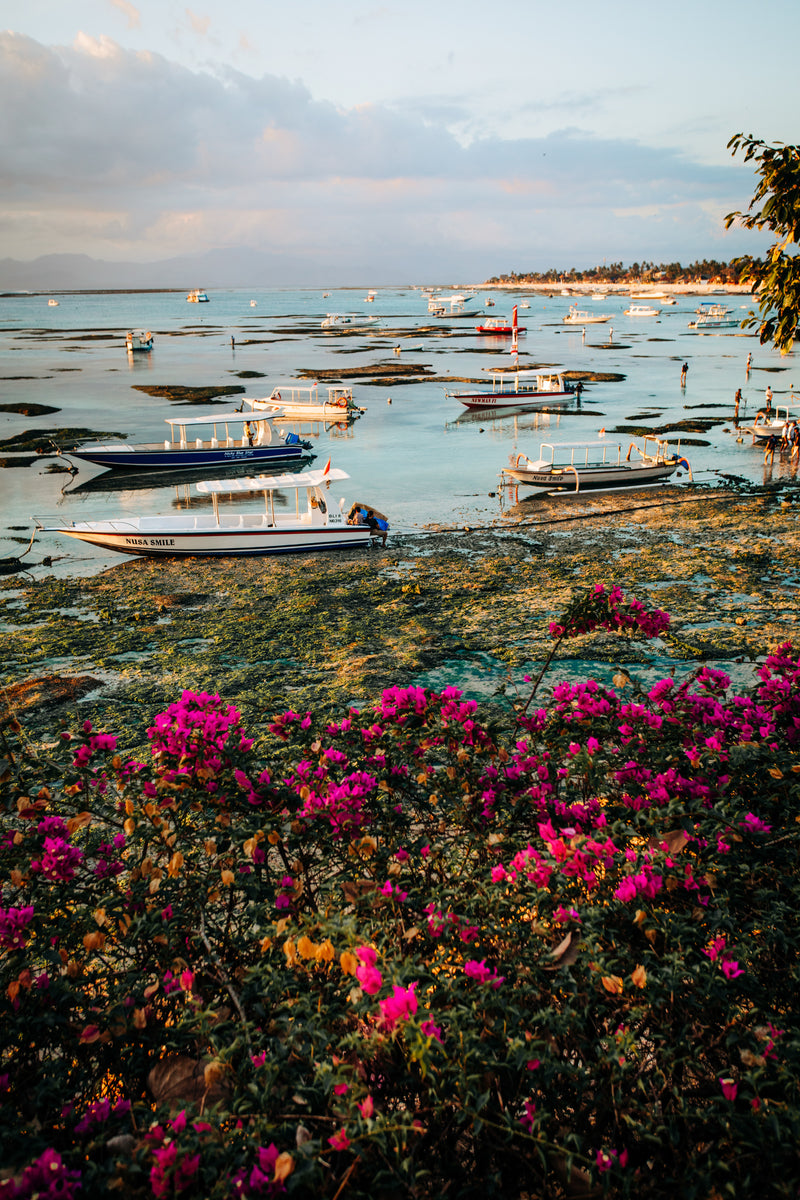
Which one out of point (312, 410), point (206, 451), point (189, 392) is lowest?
point (206, 451)

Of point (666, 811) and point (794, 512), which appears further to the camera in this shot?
point (794, 512)

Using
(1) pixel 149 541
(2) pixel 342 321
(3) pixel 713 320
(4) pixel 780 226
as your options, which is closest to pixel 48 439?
(1) pixel 149 541

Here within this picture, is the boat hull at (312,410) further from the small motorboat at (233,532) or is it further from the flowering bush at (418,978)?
the flowering bush at (418,978)

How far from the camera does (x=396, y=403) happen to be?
5719cm

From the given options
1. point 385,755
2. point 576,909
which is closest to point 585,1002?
point 576,909

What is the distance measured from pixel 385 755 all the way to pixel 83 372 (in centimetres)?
8287

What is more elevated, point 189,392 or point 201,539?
point 189,392

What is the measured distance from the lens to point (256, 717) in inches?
490

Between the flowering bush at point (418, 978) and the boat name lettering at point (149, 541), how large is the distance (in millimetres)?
17710

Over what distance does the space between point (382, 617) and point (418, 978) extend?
14.3 metres

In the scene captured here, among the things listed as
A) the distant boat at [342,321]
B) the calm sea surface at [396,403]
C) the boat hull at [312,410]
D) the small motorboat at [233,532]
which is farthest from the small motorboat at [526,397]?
the distant boat at [342,321]

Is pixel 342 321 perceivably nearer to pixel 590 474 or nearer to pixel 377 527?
pixel 590 474

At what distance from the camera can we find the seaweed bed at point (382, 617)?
46.3 feet

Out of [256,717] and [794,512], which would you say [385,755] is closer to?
[256,717]
